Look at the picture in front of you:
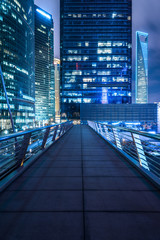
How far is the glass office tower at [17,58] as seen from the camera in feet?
191

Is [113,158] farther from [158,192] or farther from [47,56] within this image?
[47,56]

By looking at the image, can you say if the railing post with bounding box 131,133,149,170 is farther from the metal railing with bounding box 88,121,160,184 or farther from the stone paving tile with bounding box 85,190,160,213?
the stone paving tile with bounding box 85,190,160,213

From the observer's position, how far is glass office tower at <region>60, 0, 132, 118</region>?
5962cm

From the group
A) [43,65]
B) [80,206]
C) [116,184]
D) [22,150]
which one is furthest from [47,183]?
[43,65]

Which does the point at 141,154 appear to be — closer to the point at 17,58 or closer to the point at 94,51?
the point at 94,51

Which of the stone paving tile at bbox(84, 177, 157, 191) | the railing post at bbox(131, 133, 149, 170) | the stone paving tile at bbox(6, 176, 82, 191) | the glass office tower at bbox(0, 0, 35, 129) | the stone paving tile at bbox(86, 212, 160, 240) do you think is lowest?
the stone paving tile at bbox(84, 177, 157, 191)

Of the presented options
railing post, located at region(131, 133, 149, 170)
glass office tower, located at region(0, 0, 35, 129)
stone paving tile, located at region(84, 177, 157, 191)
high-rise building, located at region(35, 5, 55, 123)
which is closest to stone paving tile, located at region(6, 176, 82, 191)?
stone paving tile, located at region(84, 177, 157, 191)

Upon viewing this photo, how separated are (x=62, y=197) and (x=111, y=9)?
83.0 meters

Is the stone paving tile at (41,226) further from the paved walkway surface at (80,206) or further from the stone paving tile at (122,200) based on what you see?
the stone paving tile at (122,200)

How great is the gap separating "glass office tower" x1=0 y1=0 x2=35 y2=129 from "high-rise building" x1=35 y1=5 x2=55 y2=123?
53263 millimetres

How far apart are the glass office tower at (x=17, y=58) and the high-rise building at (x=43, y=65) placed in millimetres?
53263

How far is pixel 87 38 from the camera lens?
59906mm

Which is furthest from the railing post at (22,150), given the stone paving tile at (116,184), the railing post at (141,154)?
the railing post at (141,154)

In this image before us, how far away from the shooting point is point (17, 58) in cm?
6462
